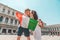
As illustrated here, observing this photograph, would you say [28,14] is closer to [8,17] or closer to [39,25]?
[39,25]

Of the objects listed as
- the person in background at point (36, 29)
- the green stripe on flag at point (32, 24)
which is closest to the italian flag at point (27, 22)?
the green stripe on flag at point (32, 24)

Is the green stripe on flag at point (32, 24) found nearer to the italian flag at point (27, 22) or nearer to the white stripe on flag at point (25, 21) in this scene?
the italian flag at point (27, 22)

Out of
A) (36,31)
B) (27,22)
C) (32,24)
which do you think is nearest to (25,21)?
(27,22)

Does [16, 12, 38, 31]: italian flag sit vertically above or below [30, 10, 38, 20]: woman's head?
below

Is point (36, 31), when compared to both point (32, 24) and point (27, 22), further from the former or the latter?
point (27, 22)

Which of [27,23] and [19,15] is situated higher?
[19,15]

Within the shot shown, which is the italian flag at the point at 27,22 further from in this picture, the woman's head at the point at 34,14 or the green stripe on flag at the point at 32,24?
the woman's head at the point at 34,14

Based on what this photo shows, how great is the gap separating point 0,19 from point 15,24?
6725 mm

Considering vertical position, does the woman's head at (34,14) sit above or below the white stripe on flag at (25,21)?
above

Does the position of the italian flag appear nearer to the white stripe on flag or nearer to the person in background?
the white stripe on flag

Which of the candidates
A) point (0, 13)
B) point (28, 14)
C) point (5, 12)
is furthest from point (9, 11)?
point (28, 14)

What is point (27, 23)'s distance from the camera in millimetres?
4051

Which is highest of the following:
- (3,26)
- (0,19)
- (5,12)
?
(5,12)

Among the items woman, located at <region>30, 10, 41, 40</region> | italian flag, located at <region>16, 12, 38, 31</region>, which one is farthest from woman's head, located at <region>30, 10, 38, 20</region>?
italian flag, located at <region>16, 12, 38, 31</region>
